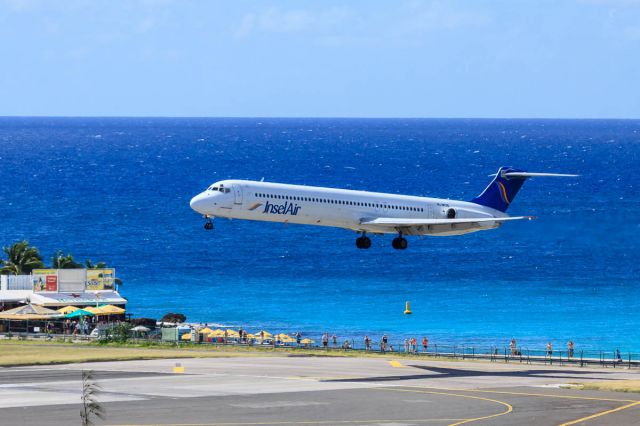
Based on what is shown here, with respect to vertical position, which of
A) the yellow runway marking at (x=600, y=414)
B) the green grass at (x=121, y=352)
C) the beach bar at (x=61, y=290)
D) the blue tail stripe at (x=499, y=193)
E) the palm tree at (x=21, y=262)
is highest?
the blue tail stripe at (x=499, y=193)

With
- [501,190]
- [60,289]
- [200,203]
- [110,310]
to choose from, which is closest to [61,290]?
[60,289]

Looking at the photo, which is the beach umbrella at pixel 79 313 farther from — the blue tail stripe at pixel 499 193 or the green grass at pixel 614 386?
the green grass at pixel 614 386

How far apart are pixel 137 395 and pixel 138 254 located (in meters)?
128

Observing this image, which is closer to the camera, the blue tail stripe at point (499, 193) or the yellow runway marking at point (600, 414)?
the yellow runway marking at point (600, 414)

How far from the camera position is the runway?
2079 inches

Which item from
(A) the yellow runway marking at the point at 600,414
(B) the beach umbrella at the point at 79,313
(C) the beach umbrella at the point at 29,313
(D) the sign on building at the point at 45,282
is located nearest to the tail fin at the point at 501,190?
(A) the yellow runway marking at the point at 600,414

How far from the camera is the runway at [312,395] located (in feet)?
173

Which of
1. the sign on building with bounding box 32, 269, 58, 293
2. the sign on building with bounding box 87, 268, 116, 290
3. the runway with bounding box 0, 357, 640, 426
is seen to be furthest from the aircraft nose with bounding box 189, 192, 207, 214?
the sign on building with bounding box 87, 268, 116, 290

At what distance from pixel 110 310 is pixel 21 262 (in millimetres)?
22745

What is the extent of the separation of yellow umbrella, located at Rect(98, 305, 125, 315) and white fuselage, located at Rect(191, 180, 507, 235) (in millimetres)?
27400

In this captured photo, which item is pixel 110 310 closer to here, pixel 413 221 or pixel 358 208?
pixel 358 208

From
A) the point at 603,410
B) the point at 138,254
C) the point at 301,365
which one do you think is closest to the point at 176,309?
the point at 138,254

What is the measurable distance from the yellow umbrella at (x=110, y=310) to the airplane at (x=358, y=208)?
23835 millimetres

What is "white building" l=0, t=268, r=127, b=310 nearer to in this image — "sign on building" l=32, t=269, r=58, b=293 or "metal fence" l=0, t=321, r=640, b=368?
"sign on building" l=32, t=269, r=58, b=293
